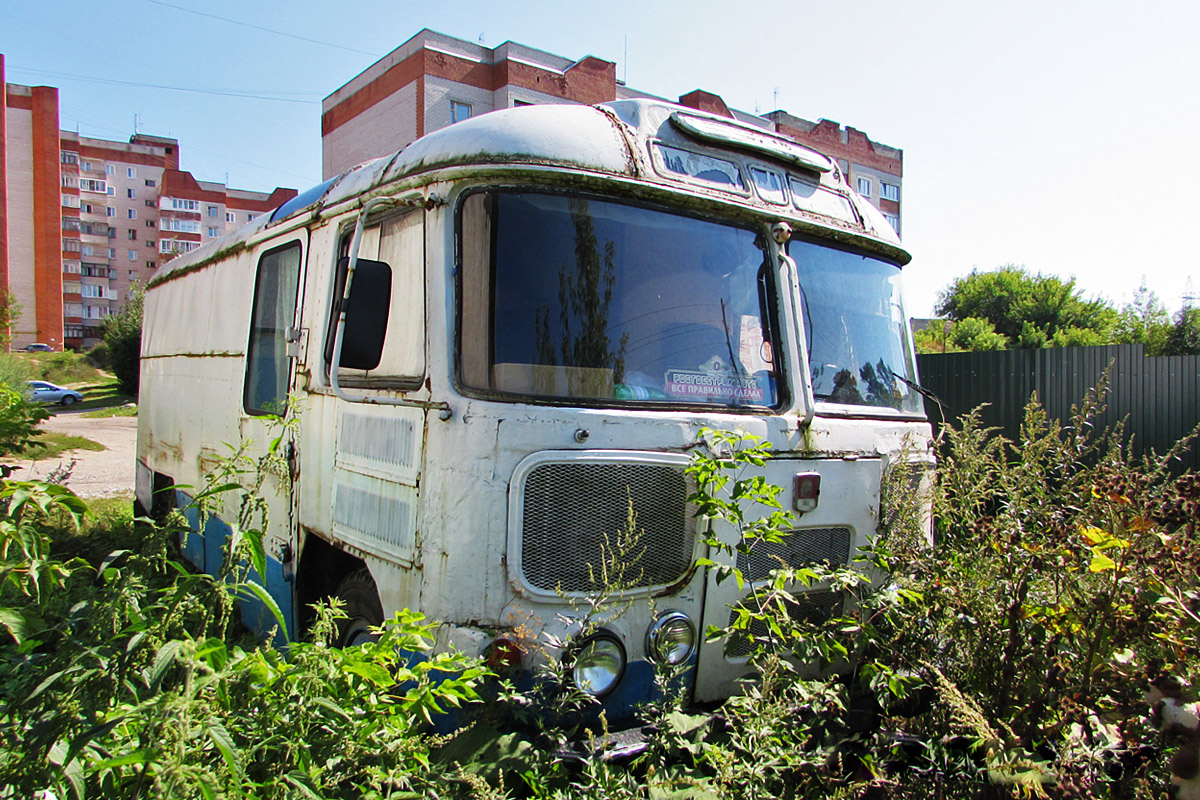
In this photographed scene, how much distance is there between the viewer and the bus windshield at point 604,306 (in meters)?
2.81

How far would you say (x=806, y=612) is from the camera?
3.18 meters

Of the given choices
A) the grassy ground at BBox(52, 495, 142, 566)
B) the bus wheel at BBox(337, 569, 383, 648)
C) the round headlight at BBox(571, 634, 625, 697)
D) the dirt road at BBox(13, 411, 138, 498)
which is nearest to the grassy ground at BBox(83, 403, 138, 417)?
the dirt road at BBox(13, 411, 138, 498)

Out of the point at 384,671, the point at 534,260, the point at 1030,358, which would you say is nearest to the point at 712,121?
the point at 534,260

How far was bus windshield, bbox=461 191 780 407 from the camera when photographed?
2811 millimetres

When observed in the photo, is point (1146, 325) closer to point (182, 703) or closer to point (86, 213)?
point (182, 703)

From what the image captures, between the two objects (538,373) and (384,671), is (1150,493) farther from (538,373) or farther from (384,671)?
(384,671)

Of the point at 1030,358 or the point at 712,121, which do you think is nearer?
the point at 712,121

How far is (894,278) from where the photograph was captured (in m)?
4.07

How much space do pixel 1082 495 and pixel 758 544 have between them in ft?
4.01

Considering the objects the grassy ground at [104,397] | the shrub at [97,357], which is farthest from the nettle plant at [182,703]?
the shrub at [97,357]

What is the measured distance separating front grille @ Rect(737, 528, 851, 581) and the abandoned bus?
0.01m

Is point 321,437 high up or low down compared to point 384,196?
down

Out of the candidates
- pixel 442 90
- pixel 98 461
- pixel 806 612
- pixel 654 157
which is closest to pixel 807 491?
pixel 806 612

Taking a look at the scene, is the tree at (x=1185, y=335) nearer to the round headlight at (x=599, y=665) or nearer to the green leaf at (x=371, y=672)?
the round headlight at (x=599, y=665)
